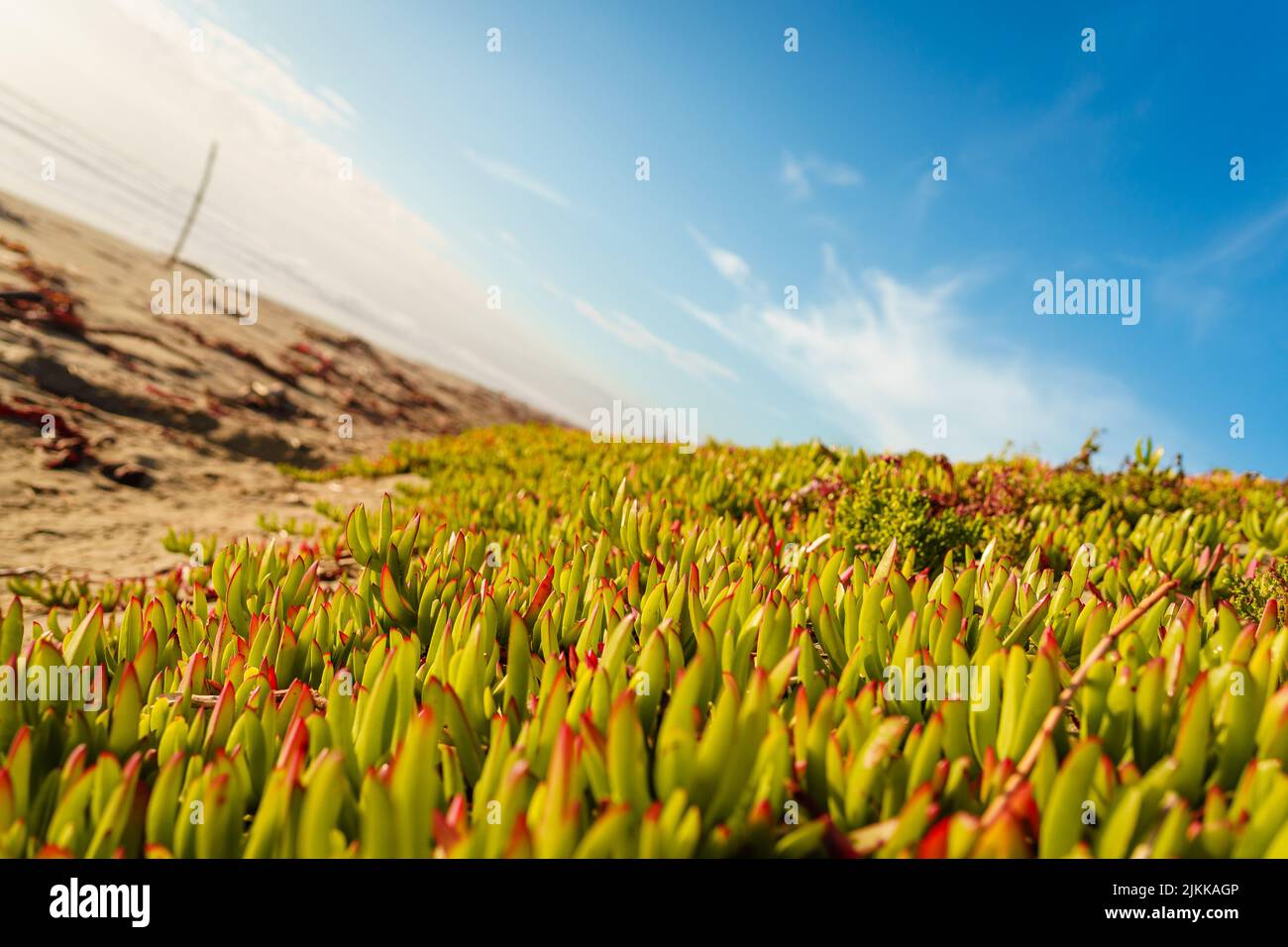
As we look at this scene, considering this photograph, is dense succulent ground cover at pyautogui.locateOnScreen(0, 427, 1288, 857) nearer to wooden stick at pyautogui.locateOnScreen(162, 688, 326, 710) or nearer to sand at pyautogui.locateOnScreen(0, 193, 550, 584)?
wooden stick at pyautogui.locateOnScreen(162, 688, 326, 710)

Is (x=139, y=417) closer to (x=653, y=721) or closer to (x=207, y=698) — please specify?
(x=207, y=698)

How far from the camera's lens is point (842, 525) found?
11.4 feet

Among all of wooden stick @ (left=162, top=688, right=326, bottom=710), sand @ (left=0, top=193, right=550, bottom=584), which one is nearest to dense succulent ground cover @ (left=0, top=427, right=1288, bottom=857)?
wooden stick @ (left=162, top=688, right=326, bottom=710)

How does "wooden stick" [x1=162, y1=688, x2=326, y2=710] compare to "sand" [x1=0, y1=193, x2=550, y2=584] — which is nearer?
"wooden stick" [x1=162, y1=688, x2=326, y2=710]

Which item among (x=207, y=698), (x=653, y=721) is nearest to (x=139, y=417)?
(x=207, y=698)

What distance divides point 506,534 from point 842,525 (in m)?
1.83

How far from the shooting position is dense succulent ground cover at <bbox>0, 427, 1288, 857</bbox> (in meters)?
1.04

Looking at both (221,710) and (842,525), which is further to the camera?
(842,525)

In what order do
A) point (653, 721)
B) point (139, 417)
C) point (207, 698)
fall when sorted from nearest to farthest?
1. point (653, 721)
2. point (207, 698)
3. point (139, 417)

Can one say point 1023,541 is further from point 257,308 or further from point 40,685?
point 257,308

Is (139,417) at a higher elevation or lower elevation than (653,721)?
higher

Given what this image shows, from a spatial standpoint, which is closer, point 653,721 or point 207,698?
point 653,721

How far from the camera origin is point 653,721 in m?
1.44
